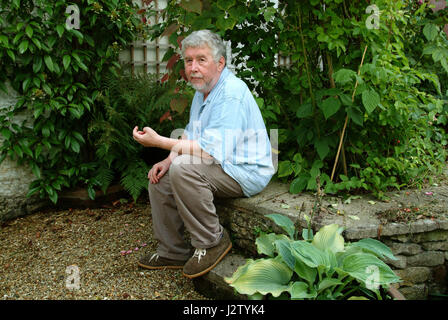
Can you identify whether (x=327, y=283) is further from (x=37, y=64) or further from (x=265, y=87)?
(x=37, y=64)

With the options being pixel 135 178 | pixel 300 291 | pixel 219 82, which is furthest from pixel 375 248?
pixel 135 178

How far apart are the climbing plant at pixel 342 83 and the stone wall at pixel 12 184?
4.50 feet

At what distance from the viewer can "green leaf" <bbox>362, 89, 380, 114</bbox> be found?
2.24 m

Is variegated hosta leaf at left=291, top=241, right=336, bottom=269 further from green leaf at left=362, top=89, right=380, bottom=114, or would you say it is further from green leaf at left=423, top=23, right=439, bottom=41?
green leaf at left=423, top=23, right=439, bottom=41

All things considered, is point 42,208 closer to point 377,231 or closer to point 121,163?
point 121,163

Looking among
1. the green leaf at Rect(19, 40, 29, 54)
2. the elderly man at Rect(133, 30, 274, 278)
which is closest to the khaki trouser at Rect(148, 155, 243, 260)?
the elderly man at Rect(133, 30, 274, 278)

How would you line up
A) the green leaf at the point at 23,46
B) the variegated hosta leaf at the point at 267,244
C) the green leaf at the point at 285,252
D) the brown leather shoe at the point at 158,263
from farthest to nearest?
the green leaf at the point at 23,46 → the brown leather shoe at the point at 158,263 → the variegated hosta leaf at the point at 267,244 → the green leaf at the point at 285,252

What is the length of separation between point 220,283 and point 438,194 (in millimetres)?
1538

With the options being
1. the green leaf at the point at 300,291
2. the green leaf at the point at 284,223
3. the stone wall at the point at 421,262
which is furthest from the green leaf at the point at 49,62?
the stone wall at the point at 421,262

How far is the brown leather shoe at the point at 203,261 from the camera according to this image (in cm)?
222

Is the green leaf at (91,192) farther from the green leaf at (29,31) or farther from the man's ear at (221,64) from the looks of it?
the man's ear at (221,64)

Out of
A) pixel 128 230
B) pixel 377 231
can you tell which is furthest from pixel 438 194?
pixel 128 230

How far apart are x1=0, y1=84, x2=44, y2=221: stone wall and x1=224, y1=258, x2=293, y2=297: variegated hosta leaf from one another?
96.1 inches

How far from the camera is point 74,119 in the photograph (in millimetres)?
3463
